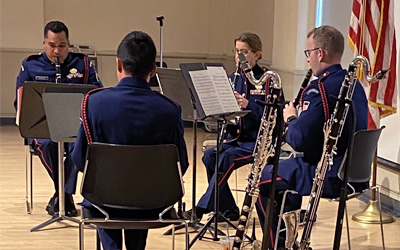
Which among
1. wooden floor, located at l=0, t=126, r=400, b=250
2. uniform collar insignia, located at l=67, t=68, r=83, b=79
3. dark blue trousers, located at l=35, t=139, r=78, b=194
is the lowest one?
wooden floor, located at l=0, t=126, r=400, b=250

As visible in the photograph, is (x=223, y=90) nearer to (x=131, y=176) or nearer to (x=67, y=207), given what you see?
(x=131, y=176)

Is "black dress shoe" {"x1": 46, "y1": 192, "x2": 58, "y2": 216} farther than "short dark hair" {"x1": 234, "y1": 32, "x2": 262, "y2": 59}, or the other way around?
"black dress shoe" {"x1": 46, "y1": 192, "x2": 58, "y2": 216}

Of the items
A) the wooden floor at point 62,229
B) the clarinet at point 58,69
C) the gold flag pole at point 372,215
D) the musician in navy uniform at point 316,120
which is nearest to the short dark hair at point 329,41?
the musician in navy uniform at point 316,120

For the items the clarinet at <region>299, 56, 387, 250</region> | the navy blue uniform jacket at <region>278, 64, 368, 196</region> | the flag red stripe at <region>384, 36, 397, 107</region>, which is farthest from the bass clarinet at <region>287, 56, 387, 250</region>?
the flag red stripe at <region>384, 36, 397, 107</region>

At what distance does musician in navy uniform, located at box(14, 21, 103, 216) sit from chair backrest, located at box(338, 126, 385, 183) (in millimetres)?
1852

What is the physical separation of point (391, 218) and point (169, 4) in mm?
4734

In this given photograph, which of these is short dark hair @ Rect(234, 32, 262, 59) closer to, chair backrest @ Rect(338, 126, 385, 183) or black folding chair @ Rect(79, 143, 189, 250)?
chair backrest @ Rect(338, 126, 385, 183)

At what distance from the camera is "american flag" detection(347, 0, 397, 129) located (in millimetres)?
4168

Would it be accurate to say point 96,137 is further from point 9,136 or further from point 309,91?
point 9,136

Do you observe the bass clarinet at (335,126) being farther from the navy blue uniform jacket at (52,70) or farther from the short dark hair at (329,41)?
the navy blue uniform jacket at (52,70)

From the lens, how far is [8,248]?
137 inches

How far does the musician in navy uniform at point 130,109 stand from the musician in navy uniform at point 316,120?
761 mm

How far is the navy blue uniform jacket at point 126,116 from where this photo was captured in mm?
2465

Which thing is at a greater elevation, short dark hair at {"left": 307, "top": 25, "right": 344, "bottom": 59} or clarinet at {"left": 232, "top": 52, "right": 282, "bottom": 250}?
short dark hair at {"left": 307, "top": 25, "right": 344, "bottom": 59}
